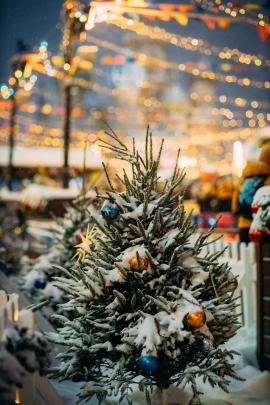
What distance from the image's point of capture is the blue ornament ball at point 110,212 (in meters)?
4.24

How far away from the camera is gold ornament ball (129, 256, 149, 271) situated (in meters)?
4.02

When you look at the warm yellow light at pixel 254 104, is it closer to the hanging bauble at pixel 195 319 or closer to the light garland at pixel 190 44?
the light garland at pixel 190 44

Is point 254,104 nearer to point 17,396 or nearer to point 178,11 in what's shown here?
point 178,11

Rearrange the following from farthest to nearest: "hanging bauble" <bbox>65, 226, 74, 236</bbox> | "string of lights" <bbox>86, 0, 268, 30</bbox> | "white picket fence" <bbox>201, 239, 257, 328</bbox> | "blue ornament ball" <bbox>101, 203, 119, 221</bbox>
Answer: "string of lights" <bbox>86, 0, 268, 30</bbox> < "hanging bauble" <bbox>65, 226, 74, 236</bbox> < "white picket fence" <bbox>201, 239, 257, 328</bbox> < "blue ornament ball" <bbox>101, 203, 119, 221</bbox>

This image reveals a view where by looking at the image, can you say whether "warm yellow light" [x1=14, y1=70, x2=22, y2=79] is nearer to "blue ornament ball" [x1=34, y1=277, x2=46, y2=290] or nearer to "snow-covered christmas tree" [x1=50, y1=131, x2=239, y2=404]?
"blue ornament ball" [x1=34, y1=277, x2=46, y2=290]

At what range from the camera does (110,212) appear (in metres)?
4.24

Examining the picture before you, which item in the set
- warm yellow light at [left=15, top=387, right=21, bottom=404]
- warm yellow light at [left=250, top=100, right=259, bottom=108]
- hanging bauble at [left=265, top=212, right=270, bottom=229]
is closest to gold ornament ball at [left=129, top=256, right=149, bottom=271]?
warm yellow light at [left=15, top=387, right=21, bottom=404]

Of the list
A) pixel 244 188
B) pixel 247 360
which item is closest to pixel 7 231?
pixel 244 188

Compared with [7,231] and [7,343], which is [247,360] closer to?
[7,343]

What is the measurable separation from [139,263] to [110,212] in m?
0.50

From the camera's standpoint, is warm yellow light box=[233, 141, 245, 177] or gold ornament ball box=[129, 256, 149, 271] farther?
warm yellow light box=[233, 141, 245, 177]

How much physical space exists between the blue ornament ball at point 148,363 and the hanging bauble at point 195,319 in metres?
0.35

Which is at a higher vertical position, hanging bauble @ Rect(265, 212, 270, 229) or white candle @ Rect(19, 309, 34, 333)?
hanging bauble @ Rect(265, 212, 270, 229)

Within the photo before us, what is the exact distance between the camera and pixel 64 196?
15.2m
